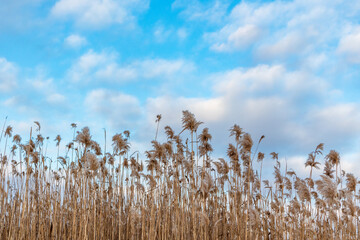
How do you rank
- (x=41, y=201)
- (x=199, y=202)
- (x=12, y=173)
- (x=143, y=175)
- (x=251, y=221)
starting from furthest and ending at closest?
(x=12, y=173) < (x=143, y=175) < (x=41, y=201) < (x=199, y=202) < (x=251, y=221)

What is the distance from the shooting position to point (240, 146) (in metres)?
4.61

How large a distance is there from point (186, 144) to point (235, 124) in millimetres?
752

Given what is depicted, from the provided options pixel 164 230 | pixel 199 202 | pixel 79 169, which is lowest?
pixel 164 230

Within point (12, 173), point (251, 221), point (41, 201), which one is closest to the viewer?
point (251, 221)

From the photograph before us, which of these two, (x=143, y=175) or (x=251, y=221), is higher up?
(x=143, y=175)

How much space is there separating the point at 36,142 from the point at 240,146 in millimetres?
3762

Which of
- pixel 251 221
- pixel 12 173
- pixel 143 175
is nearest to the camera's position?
pixel 251 221

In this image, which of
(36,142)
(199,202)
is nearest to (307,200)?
(199,202)

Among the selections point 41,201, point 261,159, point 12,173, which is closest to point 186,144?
point 261,159

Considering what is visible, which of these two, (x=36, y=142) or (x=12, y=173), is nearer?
(x=36, y=142)

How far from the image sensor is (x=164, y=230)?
15.4 ft

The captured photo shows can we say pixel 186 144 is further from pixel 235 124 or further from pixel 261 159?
pixel 261 159

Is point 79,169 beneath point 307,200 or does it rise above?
above

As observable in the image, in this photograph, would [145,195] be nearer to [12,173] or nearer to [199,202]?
[199,202]
